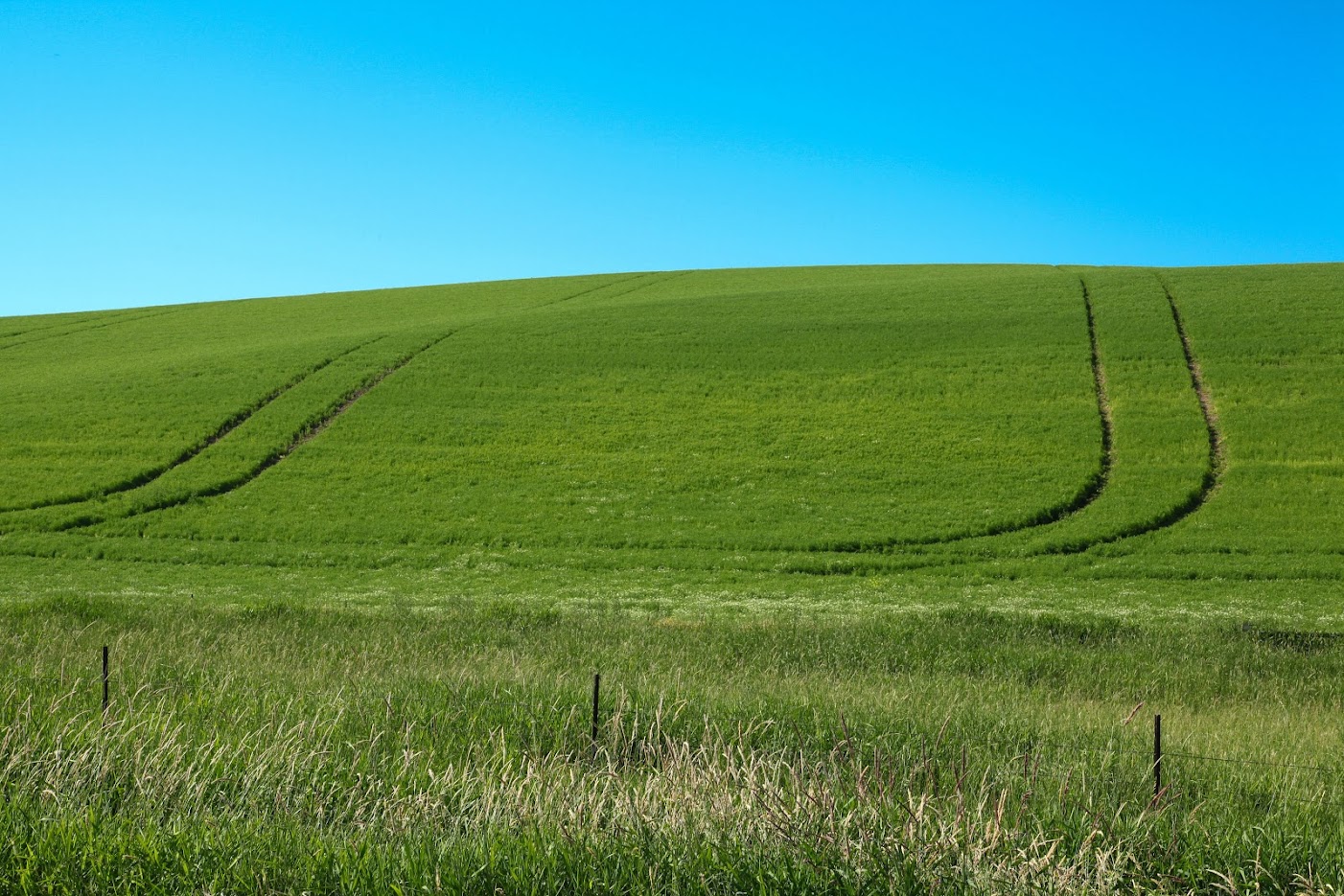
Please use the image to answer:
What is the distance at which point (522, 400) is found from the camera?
46.7 m

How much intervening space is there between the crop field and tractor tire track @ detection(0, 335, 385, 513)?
268mm

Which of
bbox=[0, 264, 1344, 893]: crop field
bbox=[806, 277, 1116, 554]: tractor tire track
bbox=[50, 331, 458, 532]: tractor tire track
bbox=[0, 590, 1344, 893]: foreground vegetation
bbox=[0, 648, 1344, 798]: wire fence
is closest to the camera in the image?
bbox=[0, 590, 1344, 893]: foreground vegetation

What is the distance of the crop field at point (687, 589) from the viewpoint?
4.31 meters

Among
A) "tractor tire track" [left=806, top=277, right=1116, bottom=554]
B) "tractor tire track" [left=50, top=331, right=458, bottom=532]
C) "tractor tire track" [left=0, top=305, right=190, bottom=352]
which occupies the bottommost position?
"tractor tire track" [left=806, top=277, right=1116, bottom=554]

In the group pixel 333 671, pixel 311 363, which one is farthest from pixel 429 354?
pixel 333 671

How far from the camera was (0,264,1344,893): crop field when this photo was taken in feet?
14.1

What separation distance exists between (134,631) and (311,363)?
43118 mm

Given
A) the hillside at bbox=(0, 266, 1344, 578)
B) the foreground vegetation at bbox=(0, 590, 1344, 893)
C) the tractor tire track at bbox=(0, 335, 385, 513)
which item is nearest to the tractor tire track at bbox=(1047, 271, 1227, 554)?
the hillside at bbox=(0, 266, 1344, 578)

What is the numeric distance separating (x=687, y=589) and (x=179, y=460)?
25.5 metres

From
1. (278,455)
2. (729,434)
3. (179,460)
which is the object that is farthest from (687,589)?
(179,460)

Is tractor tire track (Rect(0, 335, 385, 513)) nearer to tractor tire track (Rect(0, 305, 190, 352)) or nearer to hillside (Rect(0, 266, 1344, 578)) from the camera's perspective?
hillside (Rect(0, 266, 1344, 578))

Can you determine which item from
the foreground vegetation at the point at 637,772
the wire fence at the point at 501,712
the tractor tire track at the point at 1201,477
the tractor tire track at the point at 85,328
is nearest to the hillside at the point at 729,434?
the tractor tire track at the point at 1201,477

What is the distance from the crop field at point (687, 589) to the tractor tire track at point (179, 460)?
10.5 inches

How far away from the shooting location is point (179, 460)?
39.2 meters
